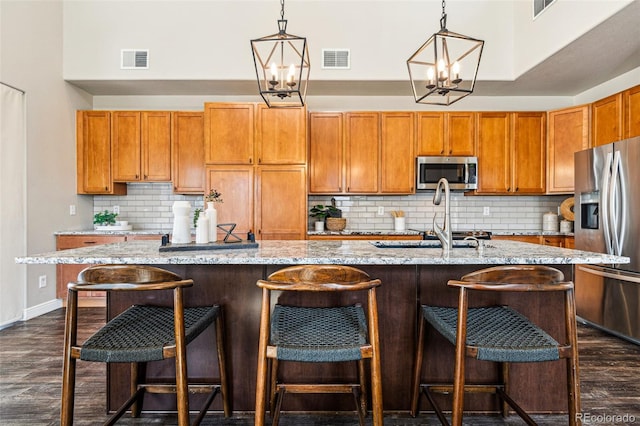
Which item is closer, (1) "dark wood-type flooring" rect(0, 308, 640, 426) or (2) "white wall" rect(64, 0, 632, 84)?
(1) "dark wood-type flooring" rect(0, 308, 640, 426)

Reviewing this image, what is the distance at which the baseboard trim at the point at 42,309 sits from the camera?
374cm

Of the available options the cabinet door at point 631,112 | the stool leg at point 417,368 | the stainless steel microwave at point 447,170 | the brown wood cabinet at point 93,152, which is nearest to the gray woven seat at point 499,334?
the stool leg at point 417,368

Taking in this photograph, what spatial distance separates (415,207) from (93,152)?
4249 millimetres

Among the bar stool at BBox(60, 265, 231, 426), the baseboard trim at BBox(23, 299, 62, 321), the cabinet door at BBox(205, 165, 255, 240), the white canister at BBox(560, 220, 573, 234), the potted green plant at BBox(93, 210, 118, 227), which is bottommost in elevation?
the baseboard trim at BBox(23, 299, 62, 321)

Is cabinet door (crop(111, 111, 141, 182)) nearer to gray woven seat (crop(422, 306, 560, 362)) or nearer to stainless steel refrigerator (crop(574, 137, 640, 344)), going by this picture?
gray woven seat (crop(422, 306, 560, 362))

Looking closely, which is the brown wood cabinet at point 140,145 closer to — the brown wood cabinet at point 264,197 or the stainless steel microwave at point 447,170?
the brown wood cabinet at point 264,197

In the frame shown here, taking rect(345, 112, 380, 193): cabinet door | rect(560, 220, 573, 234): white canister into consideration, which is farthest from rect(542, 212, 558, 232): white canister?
rect(345, 112, 380, 193): cabinet door

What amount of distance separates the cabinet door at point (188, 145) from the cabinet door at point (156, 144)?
8 cm

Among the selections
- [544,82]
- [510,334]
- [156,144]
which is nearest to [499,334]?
[510,334]

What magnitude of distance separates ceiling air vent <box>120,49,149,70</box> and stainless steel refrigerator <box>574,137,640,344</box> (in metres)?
4.93

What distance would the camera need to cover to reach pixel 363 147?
178 inches

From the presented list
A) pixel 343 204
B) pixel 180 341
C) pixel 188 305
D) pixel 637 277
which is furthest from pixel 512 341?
pixel 343 204

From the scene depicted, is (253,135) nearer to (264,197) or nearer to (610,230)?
(264,197)

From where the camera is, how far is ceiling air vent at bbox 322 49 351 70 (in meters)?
4.21
